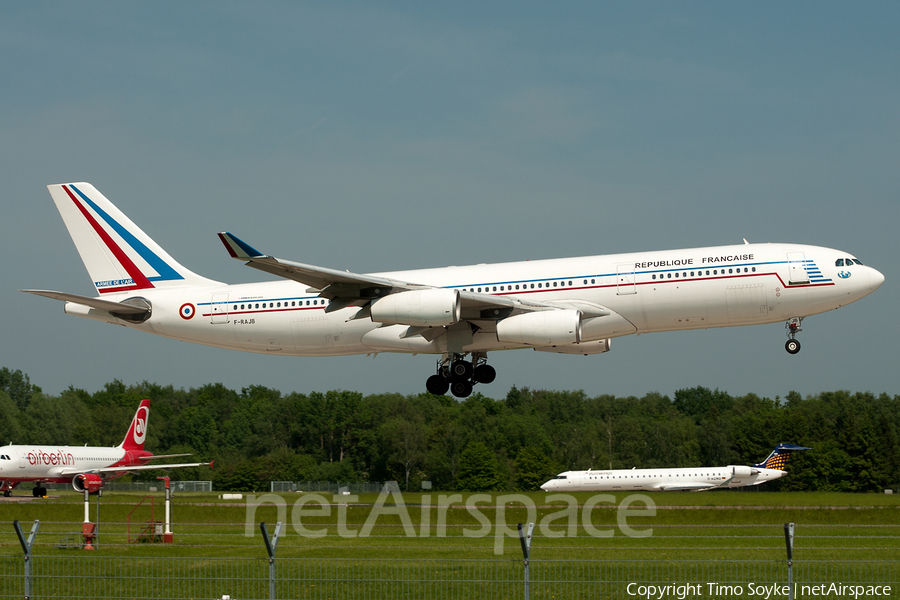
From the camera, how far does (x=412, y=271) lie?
33812 mm

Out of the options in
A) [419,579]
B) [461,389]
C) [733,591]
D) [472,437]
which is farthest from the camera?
[472,437]

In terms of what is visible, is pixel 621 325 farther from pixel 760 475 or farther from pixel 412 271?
pixel 760 475

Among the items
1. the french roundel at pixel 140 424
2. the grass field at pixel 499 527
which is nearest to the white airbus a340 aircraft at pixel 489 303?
the grass field at pixel 499 527

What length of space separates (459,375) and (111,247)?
15.8 meters

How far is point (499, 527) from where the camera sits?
33.2 m

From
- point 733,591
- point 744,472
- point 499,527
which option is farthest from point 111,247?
point 744,472

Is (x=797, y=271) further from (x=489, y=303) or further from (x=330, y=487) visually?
(x=330, y=487)

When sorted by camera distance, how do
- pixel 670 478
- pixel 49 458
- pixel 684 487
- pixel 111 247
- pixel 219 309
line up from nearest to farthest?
pixel 219 309, pixel 111 247, pixel 49 458, pixel 684 487, pixel 670 478

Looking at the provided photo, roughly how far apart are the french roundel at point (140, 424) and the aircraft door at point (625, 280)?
147 ft

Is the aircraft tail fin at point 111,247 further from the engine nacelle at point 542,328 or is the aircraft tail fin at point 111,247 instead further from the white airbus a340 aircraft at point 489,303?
the engine nacelle at point 542,328

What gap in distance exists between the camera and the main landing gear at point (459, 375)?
108ft

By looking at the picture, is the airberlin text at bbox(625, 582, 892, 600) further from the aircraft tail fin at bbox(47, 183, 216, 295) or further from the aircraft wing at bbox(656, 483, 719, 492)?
the aircraft wing at bbox(656, 483, 719, 492)

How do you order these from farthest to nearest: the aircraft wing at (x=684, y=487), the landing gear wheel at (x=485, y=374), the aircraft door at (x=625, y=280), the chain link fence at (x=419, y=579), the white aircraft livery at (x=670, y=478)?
1. the aircraft wing at (x=684, y=487)
2. the white aircraft livery at (x=670, y=478)
3. the landing gear wheel at (x=485, y=374)
4. the aircraft door at (x=625, y=280)
5. the chain link fence at (x=419, y=579)

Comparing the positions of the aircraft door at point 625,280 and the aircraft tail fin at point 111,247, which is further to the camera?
the aircraft tail fin at point 111,247
